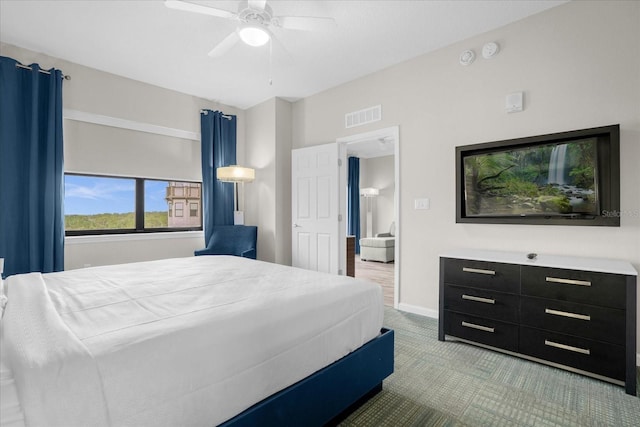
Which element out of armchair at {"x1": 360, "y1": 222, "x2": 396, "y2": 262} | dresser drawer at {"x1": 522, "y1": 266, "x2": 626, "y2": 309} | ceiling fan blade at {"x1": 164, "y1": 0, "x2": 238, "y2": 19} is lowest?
armchair at {"x1": 360, "y1": 222, "x2": 396, "y2": 262}

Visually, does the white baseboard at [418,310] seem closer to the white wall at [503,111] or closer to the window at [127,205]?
the white wall at [503,111]

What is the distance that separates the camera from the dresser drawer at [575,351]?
6.82 ft

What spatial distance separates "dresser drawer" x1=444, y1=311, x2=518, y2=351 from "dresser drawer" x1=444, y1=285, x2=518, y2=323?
49 mm

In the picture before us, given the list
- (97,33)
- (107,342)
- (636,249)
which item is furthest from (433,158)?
(97,33)

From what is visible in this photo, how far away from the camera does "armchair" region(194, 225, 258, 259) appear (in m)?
4.51

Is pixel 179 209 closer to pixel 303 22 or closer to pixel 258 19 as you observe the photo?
pixel 258 19

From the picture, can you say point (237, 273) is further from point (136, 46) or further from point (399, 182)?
point (136, 46)

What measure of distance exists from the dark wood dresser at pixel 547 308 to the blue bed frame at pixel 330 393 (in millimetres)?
1052

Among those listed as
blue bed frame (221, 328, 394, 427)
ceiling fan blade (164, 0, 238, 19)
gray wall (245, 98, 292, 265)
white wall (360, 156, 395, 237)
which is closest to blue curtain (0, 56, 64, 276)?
ceiling fan blade (164, 0, 238, 19)

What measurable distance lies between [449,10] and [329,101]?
6.58 ft

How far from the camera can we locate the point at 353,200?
28.6ft

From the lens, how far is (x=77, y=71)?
371 cm

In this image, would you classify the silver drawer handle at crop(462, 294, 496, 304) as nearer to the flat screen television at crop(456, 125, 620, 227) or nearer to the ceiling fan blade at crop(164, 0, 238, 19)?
the flat screen television at crop(456, 125, 620, 227)

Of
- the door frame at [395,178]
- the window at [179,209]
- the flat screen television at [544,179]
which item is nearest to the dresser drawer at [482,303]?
the flat screen television at [544,179]
